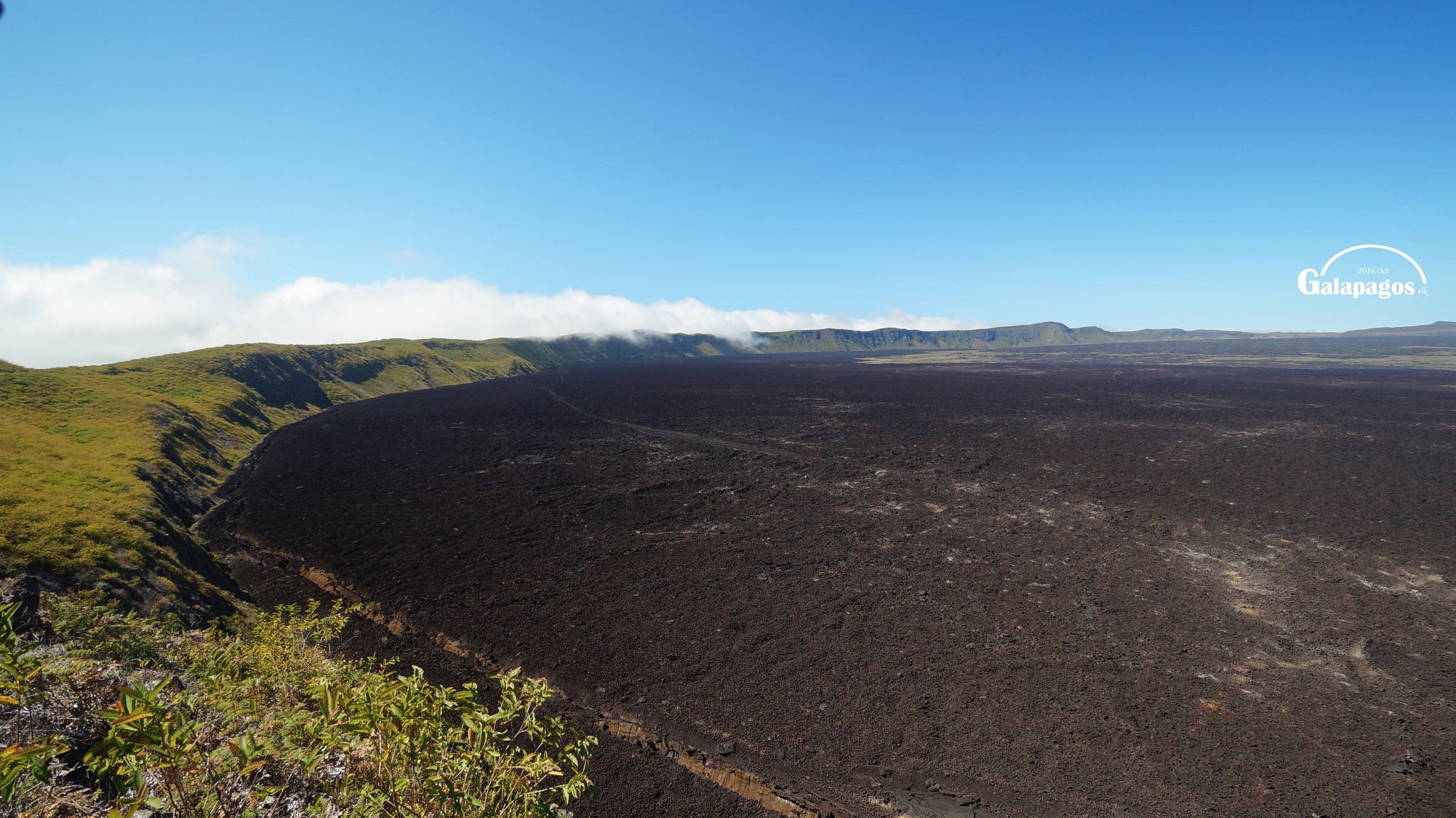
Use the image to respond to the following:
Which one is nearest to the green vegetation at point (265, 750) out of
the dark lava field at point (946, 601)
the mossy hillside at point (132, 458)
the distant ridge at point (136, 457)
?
the dark lava field at point (946, 601)

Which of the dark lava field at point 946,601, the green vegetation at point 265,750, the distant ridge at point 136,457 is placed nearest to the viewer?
the green vegetation at point 265,750

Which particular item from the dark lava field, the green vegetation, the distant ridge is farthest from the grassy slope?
the green vegetation

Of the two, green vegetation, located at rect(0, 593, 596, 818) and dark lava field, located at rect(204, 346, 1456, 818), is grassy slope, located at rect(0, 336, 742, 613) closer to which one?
dark lava field, located at rect(204, 346, 1456, 818)

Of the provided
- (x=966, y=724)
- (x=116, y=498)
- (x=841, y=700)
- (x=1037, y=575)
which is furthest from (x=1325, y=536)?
(x=116, y=498)

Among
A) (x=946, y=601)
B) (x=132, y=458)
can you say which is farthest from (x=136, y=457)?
(x=946, y=601)

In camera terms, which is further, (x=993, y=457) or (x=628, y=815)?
(x=993, y=457)

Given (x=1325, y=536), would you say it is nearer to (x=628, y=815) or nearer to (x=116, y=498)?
(x=628, y=815)

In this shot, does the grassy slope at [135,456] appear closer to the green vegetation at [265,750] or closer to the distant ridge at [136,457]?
the distant ridge at [136,457]
